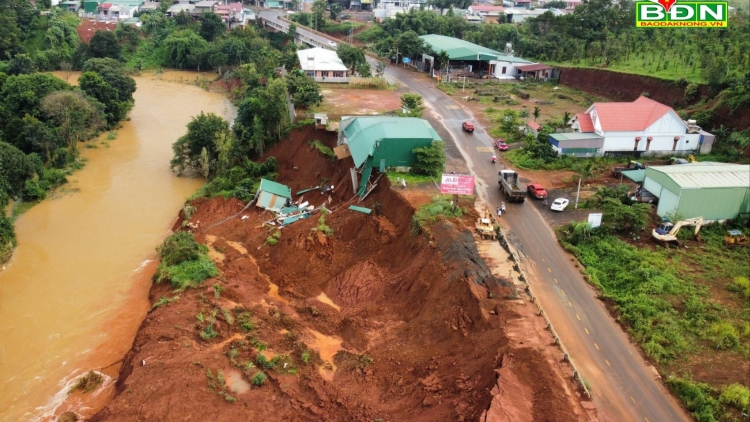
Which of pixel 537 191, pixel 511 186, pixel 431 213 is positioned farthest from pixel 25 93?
pixel 537 191

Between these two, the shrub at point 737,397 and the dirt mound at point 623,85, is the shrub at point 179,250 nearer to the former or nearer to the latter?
the shrub at point 737,397

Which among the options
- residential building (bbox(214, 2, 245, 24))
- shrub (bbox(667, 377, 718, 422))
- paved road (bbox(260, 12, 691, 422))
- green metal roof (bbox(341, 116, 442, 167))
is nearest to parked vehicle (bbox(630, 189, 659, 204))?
paved road (bbox(260, 12, 691, 422))

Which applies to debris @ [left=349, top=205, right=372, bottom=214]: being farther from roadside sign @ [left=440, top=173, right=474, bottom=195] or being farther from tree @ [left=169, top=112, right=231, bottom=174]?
tree @ [left=169, top=112, right=231, bottom=174]

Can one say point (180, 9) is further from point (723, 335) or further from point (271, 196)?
point (723, 335)

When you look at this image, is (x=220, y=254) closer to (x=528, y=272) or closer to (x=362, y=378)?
(x=362, y=378)

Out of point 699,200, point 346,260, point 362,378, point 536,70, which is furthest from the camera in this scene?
point 536,70

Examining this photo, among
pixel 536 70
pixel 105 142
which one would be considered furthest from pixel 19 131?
pixel 536 70
